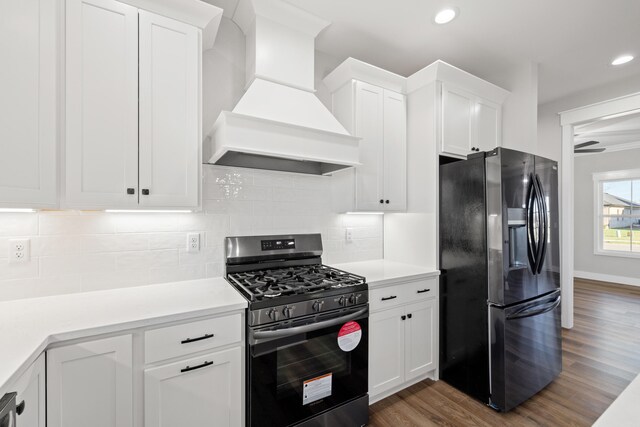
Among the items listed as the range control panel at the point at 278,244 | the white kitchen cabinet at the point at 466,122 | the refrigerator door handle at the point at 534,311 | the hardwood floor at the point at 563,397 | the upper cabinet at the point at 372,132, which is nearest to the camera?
the hardwood floor at the point at 563,397

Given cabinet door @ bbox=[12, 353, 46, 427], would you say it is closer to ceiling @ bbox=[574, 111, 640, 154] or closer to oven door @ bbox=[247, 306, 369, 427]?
oven door @ bbox=[247, 306, 369, 427]

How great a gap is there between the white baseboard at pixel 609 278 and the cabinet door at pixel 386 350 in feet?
20.8

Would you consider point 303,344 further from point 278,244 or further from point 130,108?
point 130,108

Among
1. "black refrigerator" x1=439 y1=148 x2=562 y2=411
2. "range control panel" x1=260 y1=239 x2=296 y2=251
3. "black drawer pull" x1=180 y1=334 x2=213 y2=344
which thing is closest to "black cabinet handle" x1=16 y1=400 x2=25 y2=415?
"black drawer pull" x1=180 y1=334 x2=213 y2=344

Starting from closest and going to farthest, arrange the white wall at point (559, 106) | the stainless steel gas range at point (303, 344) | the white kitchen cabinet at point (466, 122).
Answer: the stainless steel gas range at point (303, 344), the white kitchen cabinet at point (466, 122), the white wall at point (559, 106)

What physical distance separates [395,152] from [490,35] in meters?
1.20

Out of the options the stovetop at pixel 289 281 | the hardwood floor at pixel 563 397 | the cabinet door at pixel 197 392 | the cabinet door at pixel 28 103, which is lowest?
the hardwood floor at pixel 563 397

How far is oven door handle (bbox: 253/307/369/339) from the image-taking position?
5.13 ft

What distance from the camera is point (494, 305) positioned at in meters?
2.12

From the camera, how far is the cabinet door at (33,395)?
3.29 ft

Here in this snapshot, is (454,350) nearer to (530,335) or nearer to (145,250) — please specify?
(530,335)

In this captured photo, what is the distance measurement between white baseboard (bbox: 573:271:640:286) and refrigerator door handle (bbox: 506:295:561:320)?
5.15m

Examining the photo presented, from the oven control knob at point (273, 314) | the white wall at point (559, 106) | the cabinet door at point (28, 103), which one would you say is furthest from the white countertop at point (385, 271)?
the white wall at point (559, 106)

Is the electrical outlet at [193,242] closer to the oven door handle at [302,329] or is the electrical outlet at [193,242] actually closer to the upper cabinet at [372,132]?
the oven door handle at [302,329]
